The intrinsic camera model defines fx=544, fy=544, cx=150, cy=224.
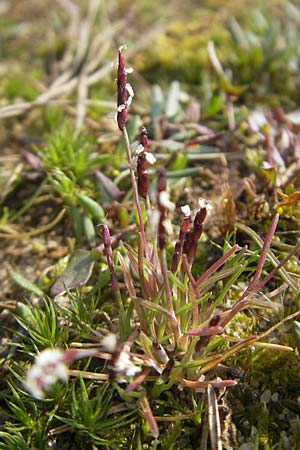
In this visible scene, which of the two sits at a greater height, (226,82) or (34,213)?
(226,82)

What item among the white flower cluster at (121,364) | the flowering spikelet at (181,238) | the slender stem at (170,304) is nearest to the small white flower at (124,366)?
the white flower cluster at (121,364)

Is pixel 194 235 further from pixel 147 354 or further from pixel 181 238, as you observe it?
pixel 147 354

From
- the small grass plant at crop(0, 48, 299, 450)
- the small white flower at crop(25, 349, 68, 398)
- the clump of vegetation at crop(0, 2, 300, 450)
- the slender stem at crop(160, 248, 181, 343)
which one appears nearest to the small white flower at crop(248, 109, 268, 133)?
the clump of vegetation at crop(0, 2, 300, 450)

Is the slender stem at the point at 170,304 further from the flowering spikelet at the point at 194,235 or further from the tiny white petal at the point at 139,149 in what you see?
the tiny white petal at the point at 139,149

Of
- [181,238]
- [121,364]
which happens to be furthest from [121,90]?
[121,364]

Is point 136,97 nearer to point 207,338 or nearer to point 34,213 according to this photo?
point 34,213

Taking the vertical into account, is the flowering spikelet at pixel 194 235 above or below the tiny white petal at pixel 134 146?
below

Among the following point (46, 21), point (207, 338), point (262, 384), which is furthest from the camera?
point (46, 21)

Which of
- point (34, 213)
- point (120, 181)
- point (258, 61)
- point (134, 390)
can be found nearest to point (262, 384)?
point (134, 390)
